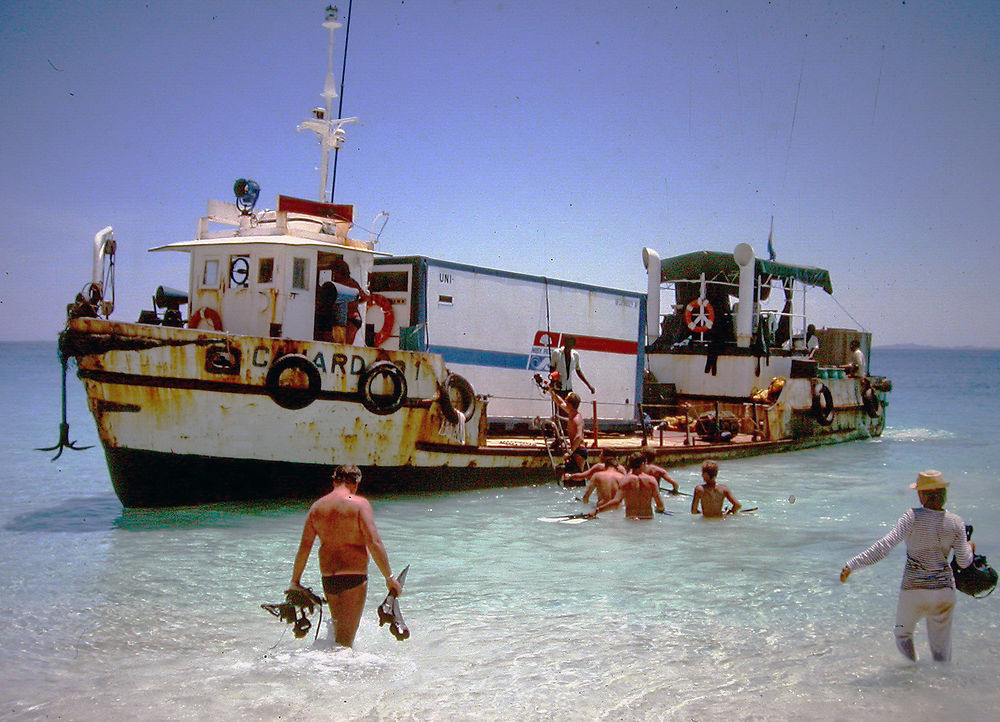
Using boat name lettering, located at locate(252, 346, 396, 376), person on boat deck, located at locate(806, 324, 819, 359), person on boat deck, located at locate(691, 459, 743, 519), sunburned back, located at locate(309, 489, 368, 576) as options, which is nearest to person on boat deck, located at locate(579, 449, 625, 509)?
person on boat deck, located at locate(691, 459, 743, 519)

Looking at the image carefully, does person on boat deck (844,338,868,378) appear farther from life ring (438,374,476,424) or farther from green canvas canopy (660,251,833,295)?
life ring (438,374,476,424)

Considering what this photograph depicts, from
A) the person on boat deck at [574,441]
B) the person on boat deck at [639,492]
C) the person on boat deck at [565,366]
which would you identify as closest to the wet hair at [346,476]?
the person on boat deck at [639,492]

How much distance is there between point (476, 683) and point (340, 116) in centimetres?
1164

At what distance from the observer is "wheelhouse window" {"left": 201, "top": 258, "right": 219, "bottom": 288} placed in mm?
13164

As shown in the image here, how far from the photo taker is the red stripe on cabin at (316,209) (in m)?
13.3

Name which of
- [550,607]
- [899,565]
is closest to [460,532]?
[550,607]

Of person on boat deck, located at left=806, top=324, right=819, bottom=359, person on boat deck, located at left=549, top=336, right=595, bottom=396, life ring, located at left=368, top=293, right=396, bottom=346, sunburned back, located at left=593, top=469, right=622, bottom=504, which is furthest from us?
person on boat deck, located at left=806, top=324, right=819, bottom=359

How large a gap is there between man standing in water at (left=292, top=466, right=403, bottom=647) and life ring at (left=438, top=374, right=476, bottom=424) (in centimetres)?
725

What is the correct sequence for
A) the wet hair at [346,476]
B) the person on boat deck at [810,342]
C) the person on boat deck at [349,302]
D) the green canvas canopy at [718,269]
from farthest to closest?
1. the person on boat deck at [810,342]
2. the green canvas canopy at [718,269]
3. the person on boat deck at [349,302]
4. the wet hair at [346,476]

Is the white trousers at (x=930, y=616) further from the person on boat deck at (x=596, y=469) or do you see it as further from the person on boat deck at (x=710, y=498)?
the person on boat deck at (x=596, y=469)

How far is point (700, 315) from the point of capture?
22.3 metres

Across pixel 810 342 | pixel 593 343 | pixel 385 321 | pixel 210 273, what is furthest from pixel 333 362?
pixel 810 342

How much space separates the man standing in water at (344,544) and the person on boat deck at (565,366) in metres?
9.97

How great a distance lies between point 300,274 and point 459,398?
3.27 metres
